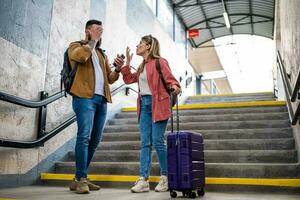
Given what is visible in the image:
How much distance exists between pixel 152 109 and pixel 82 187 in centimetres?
92

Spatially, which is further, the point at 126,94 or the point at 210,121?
the point at 126,94

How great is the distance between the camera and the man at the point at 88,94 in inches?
107

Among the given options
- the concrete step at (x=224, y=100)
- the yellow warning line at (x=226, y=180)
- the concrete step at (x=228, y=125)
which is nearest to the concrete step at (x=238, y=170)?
the yellow warning line at (x=226, y=180)

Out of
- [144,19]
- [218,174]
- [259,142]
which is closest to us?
[218,174]

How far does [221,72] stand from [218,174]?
1802 cm

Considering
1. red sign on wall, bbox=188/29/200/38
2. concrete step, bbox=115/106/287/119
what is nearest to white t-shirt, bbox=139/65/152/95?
concrete step, bbox=115/106/287/119

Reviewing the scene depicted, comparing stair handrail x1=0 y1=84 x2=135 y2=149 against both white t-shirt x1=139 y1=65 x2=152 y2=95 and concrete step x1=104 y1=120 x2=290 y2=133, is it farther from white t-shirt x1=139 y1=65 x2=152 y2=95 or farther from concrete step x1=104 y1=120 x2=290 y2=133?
white t-shirt x1=139 y1=65 x2=152 y2=95

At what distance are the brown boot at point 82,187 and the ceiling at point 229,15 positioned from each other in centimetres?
1007

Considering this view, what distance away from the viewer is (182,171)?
7.94ft

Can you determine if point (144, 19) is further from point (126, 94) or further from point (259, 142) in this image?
point (259, 142)

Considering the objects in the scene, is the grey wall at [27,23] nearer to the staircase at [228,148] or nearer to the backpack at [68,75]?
the backpack at [68,75]

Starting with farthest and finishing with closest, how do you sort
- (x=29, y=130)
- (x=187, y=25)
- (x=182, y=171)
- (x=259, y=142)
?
(x=187, y=25) < (x=259, y=142) < (x=29, y=130) < (x=182, y=171)

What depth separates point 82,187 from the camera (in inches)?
103

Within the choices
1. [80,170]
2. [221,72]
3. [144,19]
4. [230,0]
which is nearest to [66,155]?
[80,170]
